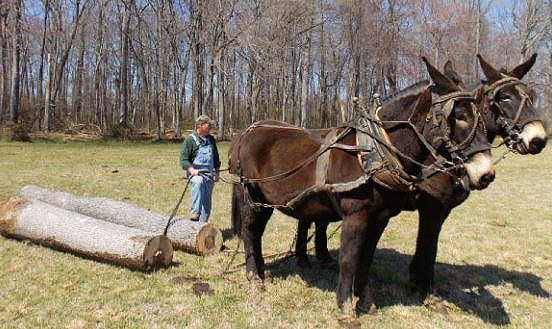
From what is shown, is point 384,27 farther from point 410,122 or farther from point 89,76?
point 89,76

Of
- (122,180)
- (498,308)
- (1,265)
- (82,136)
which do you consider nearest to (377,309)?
(498,308)

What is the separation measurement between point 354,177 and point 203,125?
3.24 metres

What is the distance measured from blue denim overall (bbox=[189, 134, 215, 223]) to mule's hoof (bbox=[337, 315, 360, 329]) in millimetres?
3168

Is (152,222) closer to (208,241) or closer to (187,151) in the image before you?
(208,241)

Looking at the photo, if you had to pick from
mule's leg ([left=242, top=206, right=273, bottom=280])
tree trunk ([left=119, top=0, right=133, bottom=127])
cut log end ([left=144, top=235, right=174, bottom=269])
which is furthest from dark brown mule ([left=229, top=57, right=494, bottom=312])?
tree trunk ([left=119, top=0, right=133, bottom=127])

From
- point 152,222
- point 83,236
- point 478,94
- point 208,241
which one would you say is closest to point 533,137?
point 478,94

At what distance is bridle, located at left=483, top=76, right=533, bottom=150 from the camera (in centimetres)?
381

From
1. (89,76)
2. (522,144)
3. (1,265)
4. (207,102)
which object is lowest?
(1,265)

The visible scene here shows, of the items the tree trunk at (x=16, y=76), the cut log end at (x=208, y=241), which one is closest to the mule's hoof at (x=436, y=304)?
the cut log end at (x=208, y=241)

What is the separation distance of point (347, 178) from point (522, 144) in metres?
1.53

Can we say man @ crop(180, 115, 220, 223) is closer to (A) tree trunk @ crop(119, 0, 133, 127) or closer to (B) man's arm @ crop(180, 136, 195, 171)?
(B) man's arm @ crop(180, 136, 195, 171)

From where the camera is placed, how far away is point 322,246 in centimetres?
558

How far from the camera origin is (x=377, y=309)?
4320 mm

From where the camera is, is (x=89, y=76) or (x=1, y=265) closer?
(x=1, y=265)
